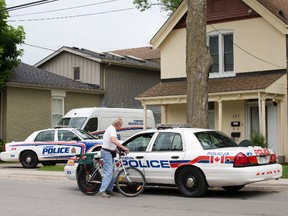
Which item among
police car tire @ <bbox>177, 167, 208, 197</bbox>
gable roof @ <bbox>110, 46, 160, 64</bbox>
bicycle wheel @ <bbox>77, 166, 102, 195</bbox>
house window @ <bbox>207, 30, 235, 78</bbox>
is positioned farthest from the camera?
gable roof @ <bbox>110, 46, 160, 64</bbox>

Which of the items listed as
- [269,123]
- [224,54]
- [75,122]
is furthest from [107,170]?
[75,122]

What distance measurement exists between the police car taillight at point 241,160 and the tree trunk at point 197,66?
4.32 metres

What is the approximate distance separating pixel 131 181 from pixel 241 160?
254cm

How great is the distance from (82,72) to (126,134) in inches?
265

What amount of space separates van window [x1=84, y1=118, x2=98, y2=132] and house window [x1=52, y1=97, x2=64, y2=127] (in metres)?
4.01

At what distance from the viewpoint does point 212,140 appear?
1242 cm

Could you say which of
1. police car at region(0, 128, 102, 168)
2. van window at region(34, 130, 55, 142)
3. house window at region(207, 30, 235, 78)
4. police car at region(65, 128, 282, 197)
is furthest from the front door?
police car at region(65, 128, 282, 197)

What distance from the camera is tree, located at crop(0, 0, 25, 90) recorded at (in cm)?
2598

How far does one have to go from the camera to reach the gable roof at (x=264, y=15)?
21531 mm

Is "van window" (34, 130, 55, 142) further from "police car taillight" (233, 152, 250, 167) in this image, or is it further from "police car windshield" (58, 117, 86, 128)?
"police car taillight" (233, 152, 250, 167)

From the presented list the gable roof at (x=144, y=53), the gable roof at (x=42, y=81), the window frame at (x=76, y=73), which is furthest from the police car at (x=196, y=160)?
the gable roof at (x=144, y=53)

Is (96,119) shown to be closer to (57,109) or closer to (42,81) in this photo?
(57,109)

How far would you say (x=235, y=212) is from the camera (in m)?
9.89

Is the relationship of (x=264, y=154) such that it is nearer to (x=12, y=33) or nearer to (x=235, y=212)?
(x=235, y=212)
